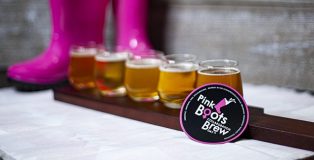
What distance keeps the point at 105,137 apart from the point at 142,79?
12.7 inches

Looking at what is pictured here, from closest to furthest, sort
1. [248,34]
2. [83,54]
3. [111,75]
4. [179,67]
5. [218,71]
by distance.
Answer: [218,71]
[179,67]
[111,75]
[83,54]
[248,34]

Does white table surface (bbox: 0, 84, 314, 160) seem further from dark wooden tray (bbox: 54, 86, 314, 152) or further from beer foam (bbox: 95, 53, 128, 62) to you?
beer foam (bbox: 95, 53, 128, 62)

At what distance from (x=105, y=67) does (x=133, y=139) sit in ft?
1.68

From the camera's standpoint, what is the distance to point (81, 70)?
2004 mm

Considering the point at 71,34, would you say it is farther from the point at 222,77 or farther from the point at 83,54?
the point at 222,77

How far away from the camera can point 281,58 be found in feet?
6.69

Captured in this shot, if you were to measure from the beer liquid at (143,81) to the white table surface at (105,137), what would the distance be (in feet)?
0.37

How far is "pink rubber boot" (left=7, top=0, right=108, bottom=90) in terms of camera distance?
2164 millimetres

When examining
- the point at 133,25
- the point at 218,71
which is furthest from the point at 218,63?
the point at 133,25

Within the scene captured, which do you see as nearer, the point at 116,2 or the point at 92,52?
the point at 92,52

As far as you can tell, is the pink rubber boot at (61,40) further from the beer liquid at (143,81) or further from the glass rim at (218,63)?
the glass rim at (218,63)

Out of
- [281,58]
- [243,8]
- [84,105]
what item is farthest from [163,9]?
[84,105]

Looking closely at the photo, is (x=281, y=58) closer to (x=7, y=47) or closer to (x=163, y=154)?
Answer: (x=163, y=154)

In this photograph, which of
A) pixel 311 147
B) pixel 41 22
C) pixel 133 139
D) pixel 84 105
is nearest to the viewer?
pixel 311 147
